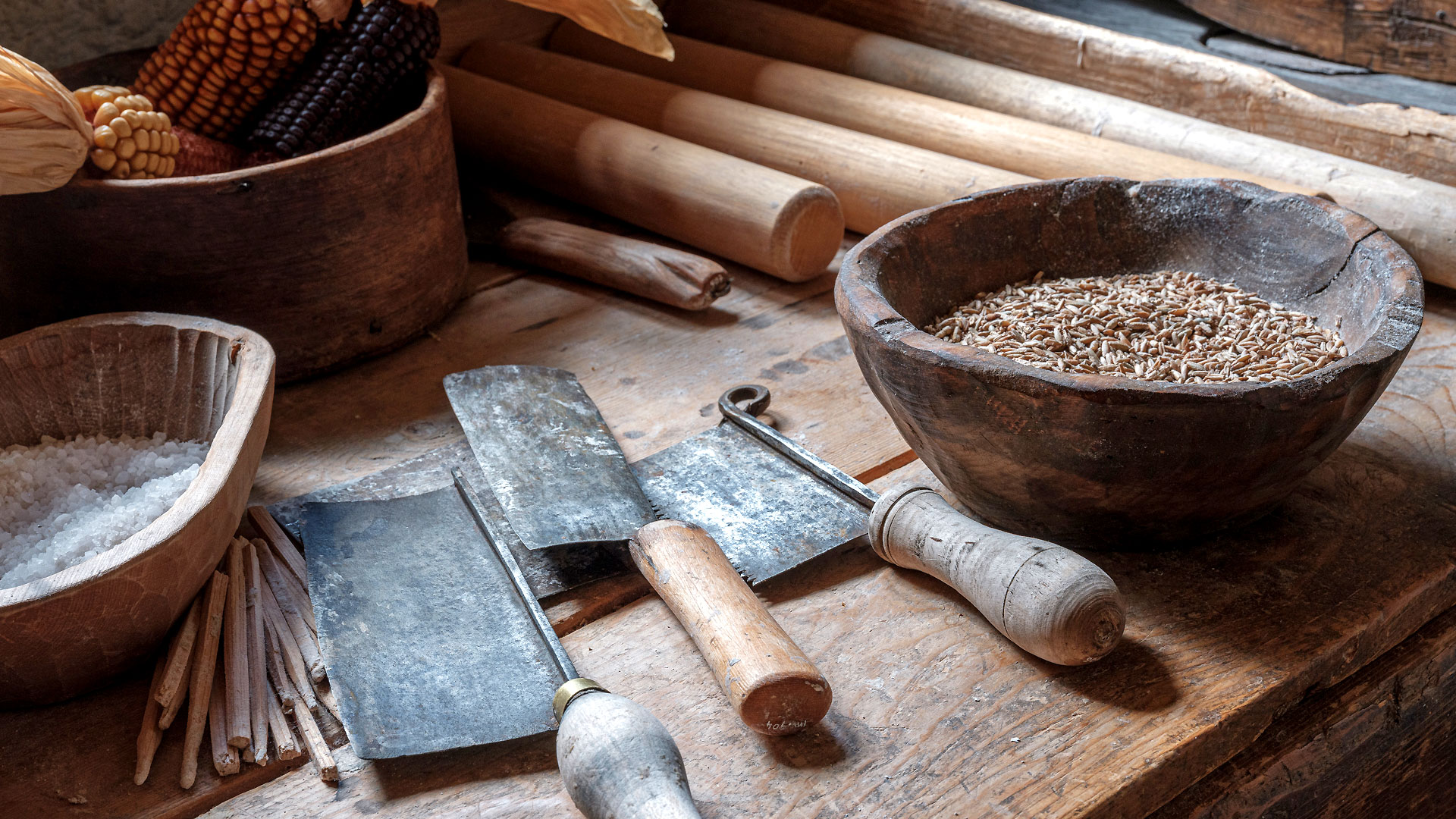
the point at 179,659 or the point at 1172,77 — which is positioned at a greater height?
the point at 1172,77

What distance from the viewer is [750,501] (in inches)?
43.3

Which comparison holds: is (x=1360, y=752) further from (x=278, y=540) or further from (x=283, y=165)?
(x=283, y=165)

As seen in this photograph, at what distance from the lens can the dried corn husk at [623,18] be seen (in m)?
1.52

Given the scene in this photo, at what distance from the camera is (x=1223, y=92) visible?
5.57 feet

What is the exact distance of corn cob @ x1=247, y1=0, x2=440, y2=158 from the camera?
140cm

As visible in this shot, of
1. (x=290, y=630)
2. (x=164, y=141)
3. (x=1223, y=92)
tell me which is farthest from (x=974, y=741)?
(x=1223, y=92)

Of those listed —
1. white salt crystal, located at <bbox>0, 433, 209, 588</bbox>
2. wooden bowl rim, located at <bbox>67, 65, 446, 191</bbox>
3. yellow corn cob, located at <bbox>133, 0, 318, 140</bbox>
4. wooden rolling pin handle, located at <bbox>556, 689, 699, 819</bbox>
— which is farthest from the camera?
yellow corn cob, located at <bbox>133, 0, 318, 140</bbox>

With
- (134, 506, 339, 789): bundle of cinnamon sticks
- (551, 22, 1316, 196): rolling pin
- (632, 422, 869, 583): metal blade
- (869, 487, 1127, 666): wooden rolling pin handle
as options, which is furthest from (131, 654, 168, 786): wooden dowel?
(551, 22, 1316, 196): rolling pin

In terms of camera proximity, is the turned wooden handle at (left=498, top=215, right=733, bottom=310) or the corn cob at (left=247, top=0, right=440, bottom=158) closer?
the corn cob at (left=247, top=0, right=440, bottom=158)

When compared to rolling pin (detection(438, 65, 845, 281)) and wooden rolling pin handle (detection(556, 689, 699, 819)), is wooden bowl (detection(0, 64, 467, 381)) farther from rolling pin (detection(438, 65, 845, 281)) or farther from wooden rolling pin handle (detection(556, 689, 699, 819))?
wooden rolling pin handle (detection(556, 689, 699, 819))

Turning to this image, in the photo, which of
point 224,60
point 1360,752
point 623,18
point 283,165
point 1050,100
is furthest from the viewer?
point 1050,100

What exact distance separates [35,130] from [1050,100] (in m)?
1.38

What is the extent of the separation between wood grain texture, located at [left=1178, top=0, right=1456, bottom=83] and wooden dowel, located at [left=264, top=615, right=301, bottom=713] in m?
1.83

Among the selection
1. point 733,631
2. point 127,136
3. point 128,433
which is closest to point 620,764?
point 733,631
